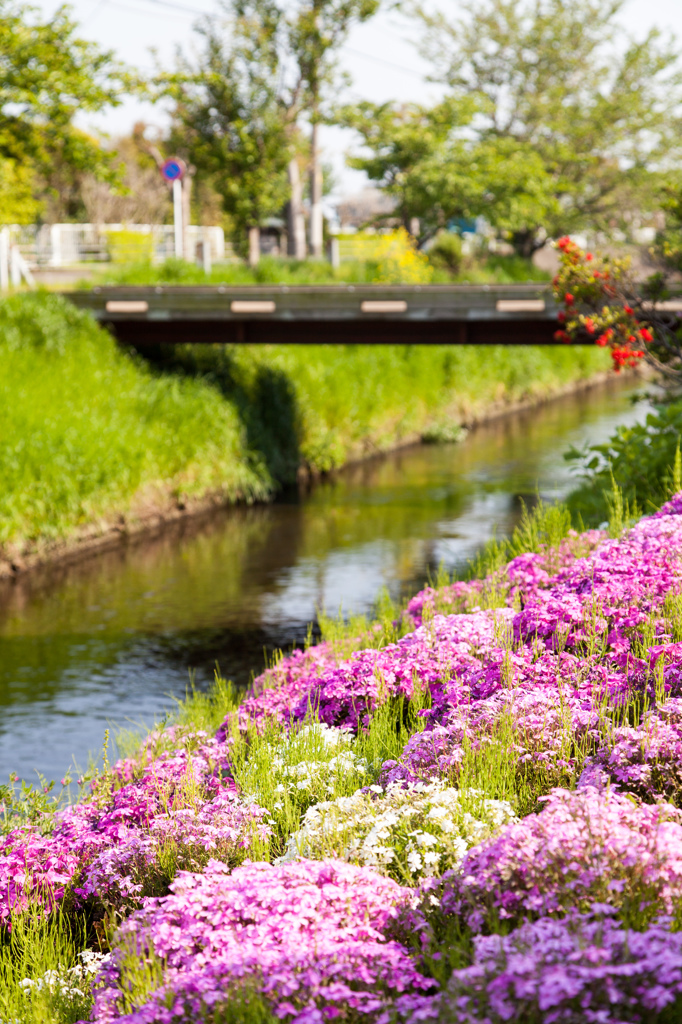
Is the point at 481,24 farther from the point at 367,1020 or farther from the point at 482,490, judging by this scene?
the point at 367,1020

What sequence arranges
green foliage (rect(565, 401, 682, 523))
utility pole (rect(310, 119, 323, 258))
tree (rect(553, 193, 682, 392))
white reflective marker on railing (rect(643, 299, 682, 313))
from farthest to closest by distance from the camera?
utility pole (rect(310, 119, 323, 258)), white reflective marker on railing (rect(643, 299, 682, 313)), tree (rect(553, 193, 682, 392)), green foliage (rect(565, 401, 682, 523))

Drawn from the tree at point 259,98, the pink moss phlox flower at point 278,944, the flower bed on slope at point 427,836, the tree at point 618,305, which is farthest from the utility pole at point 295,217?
the pink moss phlox flower at point 278,944

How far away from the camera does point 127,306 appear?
21.8 metres

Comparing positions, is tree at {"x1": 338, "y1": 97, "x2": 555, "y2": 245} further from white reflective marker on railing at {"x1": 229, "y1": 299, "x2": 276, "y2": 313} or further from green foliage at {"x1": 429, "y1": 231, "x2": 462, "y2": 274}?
white reflective marker on railing at {"x1": 229, "y1": 299, "x2": 276, "y2": 313}

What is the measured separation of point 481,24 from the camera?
43.3 meters

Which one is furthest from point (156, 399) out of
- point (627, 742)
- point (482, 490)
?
point (627, 742)

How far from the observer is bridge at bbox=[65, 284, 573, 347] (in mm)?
19500

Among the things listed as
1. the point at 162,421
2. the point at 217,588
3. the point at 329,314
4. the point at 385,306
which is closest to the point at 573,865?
the point at 217,588

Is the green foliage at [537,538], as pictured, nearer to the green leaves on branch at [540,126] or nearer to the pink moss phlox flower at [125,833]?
the pink moss phlox flower at [125,833]

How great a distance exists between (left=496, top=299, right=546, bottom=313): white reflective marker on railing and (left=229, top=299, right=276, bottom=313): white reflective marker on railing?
4.08 m

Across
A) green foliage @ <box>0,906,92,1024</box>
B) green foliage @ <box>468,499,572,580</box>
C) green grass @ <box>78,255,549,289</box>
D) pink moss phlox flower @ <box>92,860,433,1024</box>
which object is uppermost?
green grass @ <box>78,255,549,289</box>

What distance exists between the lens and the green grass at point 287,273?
27953 millimetres

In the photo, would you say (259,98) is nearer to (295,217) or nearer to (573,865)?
(295,217)

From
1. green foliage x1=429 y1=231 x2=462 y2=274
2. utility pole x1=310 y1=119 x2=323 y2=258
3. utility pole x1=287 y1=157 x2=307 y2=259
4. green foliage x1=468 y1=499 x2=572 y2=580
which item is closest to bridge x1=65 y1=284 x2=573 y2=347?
green foliage x1=468 y1=499 x2=572 y2=580
